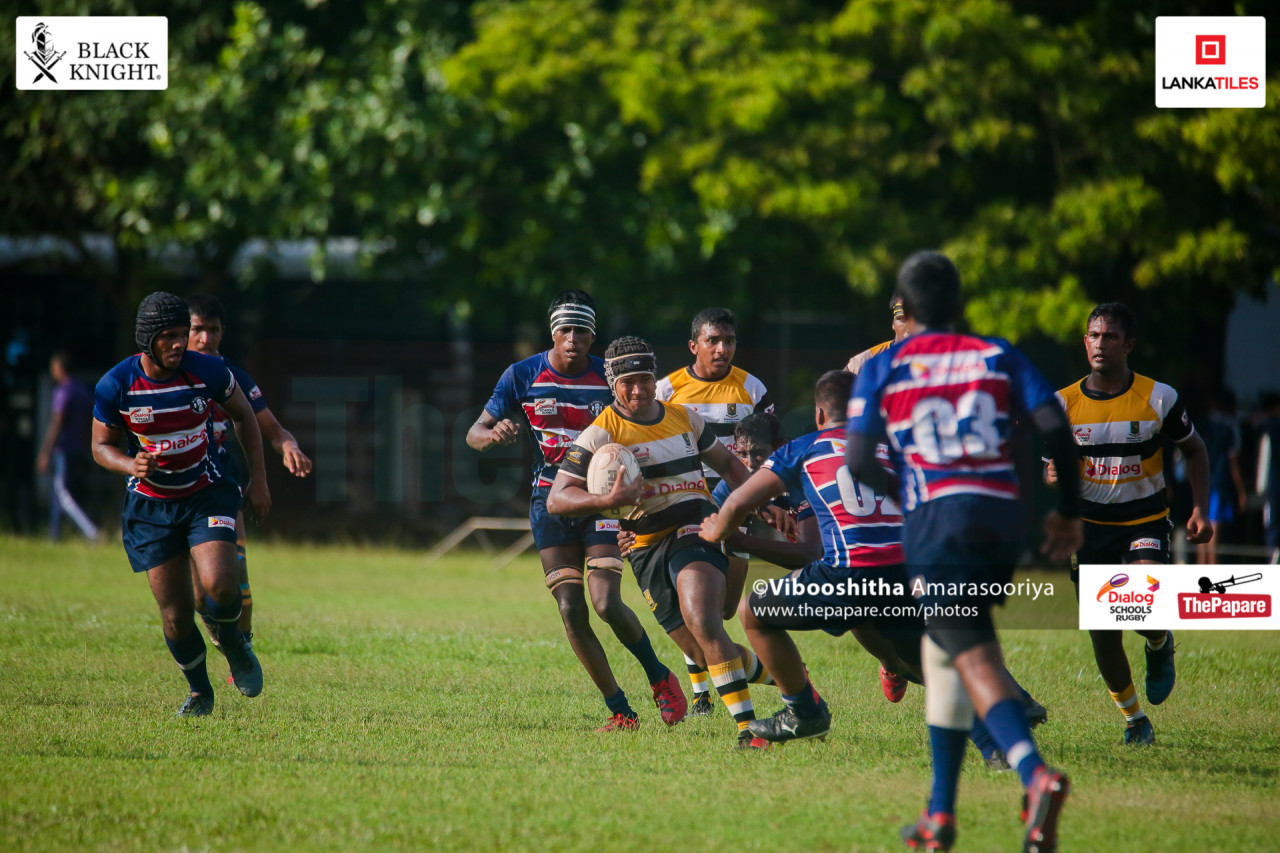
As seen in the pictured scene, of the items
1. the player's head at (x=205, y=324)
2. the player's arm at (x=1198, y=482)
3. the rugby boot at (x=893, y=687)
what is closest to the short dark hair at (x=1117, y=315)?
the player's arm at (x=1198, y=482)

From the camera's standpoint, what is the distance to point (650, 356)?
23.7 ft

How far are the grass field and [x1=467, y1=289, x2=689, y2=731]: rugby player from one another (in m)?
0.32

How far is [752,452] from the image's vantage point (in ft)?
26.0

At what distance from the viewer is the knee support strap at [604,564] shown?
7.57 metres

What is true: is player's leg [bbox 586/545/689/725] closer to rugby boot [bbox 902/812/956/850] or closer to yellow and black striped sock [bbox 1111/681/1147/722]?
yellow and black striped sock [bbox 1111/681/1147/722]

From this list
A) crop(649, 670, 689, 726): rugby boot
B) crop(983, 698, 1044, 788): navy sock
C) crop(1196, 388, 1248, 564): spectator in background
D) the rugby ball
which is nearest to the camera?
crop(983, 698, 1044, 788): navy sock

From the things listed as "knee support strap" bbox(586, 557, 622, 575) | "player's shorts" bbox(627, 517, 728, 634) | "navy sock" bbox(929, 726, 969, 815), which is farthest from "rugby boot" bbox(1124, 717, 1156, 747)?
"knee support strap" bbox(586, 557, 622, 575)

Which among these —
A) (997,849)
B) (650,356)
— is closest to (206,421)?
(650,356)

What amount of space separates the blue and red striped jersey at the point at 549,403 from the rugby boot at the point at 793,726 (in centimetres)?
222

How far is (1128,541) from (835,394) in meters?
2.20

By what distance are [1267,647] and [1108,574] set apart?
4.38 meters

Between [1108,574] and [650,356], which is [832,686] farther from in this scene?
[650,356]

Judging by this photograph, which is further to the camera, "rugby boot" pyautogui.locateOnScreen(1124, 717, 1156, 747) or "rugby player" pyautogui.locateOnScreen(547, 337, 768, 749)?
"rugby boot" pyautogui.locateOnScreen(1124, 717, 1156, 747)

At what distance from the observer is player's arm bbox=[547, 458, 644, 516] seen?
6.71 m
